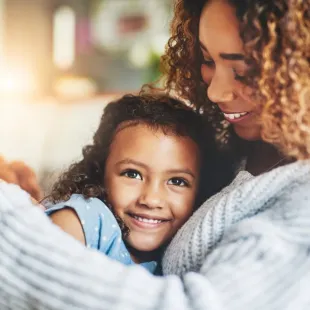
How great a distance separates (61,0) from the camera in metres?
3.90

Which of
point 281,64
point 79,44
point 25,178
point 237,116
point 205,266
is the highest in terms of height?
point 281,64

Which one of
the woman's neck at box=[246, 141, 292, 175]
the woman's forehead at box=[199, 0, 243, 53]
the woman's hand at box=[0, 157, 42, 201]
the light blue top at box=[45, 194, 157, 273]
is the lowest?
the woman's hand at box=[0, 157, 42, 201]

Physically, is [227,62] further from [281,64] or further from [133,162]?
[133,162]

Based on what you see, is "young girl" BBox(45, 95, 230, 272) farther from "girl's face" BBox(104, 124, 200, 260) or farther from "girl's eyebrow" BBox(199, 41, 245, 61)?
"girl's eyebrow" BBox(199, 41, 245, 61)

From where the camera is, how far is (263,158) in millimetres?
897

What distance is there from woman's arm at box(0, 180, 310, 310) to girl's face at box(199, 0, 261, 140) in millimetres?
181

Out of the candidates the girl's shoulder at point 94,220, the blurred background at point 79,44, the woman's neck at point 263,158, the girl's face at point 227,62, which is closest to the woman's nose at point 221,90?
the girl's face at point 227,62

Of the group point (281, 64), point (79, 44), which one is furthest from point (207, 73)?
point (79, 44)

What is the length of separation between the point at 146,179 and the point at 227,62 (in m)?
0.25

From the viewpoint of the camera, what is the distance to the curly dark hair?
958mm

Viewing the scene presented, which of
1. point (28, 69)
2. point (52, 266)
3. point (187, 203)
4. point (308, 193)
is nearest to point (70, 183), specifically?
point (187, 203)

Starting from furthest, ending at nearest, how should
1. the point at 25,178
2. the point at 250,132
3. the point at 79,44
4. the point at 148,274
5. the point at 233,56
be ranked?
the point at 79,44 → the point at 25,178 → the point at 250,132 → the point at 233,56 → the point at 148,274

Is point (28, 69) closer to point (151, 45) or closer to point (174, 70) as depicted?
point (151, 45)

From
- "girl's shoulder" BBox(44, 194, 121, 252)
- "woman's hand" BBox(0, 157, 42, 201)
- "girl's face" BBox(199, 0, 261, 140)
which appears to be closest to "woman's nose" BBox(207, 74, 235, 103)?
"girl's face" BBox(199, 0, 261, 140)
